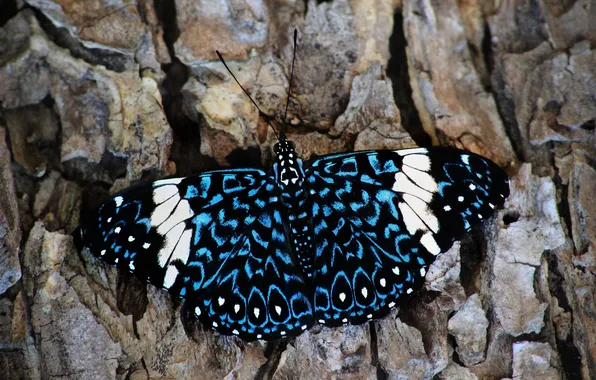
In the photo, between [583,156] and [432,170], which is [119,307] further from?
[583,156]

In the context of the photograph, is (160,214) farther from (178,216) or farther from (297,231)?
(297,231)

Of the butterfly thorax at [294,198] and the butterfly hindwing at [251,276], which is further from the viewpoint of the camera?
the butterfly thorax at [294,198]

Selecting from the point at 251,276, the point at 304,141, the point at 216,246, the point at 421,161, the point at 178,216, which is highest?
the point at 304,141

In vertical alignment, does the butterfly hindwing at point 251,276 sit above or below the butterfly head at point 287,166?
below

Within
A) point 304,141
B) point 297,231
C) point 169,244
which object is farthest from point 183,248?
point 304,141

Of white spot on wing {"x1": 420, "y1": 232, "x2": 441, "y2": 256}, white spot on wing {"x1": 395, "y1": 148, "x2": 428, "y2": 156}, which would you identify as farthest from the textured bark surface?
white spot on wing {"x1": 395, "y1": 148, "x2": 428, "y2": 156}

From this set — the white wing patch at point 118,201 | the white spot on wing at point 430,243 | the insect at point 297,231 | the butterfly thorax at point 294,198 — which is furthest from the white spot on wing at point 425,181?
the white wing patch at point 118,201

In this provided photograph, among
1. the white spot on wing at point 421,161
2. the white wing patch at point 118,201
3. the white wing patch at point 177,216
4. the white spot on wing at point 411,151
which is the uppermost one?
the white spot on wing at point 411,151

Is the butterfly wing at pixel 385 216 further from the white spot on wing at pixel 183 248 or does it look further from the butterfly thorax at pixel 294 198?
the white spot on wing at pixel 183 248
